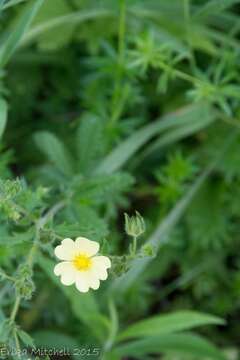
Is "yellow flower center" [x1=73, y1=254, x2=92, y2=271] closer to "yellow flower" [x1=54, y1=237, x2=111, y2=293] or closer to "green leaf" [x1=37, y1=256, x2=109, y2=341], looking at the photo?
"yellow flower" [x1=54, y1=237, x2=111, y2=293]

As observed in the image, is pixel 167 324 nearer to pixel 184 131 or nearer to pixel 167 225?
pixel 167 225

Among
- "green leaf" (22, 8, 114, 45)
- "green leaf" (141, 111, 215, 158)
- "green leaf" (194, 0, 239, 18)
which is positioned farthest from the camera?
"green leaf" (141, 111, 215, 158)

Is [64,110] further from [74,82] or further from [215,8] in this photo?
[215,8]

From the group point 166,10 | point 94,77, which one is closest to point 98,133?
point 94,77

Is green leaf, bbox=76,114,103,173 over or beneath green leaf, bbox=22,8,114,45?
beneath

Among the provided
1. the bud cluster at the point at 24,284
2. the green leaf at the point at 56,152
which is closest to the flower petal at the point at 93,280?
the bud cluster at the point at 24,284

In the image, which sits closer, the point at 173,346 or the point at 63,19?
the point at 173,346

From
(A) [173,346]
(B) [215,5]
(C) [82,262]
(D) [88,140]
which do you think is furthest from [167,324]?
(B) [215,5]

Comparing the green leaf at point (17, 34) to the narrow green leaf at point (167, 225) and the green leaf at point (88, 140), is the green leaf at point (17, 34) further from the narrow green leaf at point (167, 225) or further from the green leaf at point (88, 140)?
the narrow green leaf at point (167, 225)

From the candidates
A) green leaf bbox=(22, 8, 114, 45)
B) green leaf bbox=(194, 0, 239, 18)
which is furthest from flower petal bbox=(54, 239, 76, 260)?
green leaf bbox=(22, 8, 114, 45)
